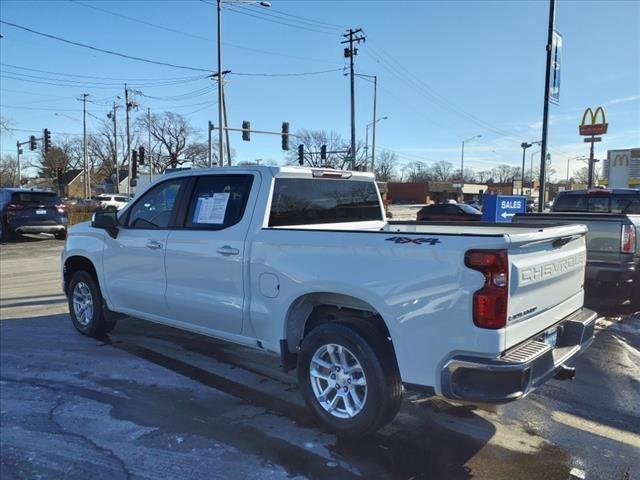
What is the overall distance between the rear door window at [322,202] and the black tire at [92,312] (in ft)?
9.07

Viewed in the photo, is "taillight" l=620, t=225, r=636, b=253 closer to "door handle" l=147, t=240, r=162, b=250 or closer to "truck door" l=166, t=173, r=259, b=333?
"truck door" l=166, t=173, r=259, b=333

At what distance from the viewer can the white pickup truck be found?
304 cm

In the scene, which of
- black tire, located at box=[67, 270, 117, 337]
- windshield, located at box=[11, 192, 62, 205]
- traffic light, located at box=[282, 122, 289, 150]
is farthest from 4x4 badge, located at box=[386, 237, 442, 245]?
traffic light, located at box=[282, 122, 289, 150]

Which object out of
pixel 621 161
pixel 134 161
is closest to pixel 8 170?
pixel 134 161

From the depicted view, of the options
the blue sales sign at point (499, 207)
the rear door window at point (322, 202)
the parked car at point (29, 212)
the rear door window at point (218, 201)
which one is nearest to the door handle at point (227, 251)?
the rear door window at point (218, 201)

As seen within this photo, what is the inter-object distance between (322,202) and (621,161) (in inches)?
1673

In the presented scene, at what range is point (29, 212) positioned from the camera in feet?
58.7

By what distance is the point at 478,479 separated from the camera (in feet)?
10.4

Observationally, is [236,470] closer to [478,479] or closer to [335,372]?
[335,372]

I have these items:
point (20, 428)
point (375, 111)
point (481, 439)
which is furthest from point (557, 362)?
point (375, 111)

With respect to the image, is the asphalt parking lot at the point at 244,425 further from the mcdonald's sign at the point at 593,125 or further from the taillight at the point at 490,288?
the mcdonald's sign at the point at 593,125

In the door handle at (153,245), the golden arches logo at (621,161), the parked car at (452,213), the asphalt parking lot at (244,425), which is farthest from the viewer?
the golden arches logo at (621,161)

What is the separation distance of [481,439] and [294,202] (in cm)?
236

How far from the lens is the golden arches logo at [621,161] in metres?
39.9
